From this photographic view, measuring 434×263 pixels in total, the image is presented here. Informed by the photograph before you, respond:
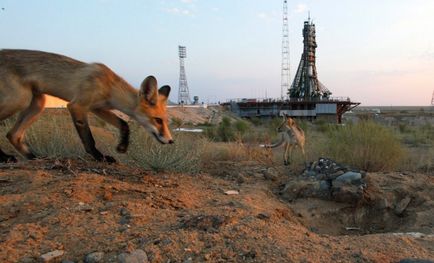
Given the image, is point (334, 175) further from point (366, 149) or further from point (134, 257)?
point (134, 257)

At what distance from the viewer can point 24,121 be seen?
6984 mm

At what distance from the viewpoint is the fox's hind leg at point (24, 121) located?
6.96 meters

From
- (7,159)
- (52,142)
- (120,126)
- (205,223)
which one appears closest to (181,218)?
(205,223)

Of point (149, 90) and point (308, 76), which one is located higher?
point (308, 76)

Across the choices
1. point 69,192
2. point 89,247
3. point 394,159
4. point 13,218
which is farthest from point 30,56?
point 394,159

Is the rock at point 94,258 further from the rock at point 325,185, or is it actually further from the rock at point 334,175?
the rock at point 334,175

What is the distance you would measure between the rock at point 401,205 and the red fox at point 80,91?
13.6 feet

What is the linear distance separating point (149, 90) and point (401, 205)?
4757mm

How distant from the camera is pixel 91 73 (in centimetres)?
653

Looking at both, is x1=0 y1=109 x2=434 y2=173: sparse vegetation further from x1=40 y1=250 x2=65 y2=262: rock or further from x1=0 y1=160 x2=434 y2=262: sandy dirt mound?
x1=40 y1=250 x2=65 y2=262: rock

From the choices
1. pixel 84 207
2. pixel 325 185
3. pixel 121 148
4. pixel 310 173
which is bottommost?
pixel 325 185

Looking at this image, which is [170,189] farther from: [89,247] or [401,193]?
[401,193]

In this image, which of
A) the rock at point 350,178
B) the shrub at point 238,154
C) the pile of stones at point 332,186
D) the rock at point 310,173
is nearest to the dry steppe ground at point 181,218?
the pile of stones at point 332,186

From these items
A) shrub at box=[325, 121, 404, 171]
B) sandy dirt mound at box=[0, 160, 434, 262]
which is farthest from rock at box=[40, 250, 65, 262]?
shrub at box=[325, 121, 404, 171]
